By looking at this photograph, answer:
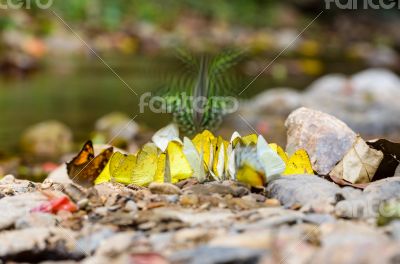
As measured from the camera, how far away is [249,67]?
11.2 meters

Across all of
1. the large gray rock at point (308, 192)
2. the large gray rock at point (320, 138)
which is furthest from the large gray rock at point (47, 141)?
the large gray rock at point (308, 192)

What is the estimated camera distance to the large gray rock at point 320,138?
→ 2818mm

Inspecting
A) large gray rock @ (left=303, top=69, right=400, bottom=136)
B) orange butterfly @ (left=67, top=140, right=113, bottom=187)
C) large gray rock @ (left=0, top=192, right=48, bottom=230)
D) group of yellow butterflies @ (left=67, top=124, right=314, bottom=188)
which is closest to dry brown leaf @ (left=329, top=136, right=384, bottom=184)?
group of yellow butterflies @ (left=67, top=124, right=314, bottom=188)

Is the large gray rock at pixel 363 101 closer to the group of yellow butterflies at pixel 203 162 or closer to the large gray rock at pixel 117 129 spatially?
the large gray rock at pixel 117 129

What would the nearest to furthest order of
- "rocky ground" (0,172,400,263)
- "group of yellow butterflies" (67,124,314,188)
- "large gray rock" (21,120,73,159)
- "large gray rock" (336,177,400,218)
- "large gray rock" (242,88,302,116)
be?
1. "rocky ground" (0,172,400,263)
2. "large gray rock" (336,177,400,218)
3. "group of yellow butterflies" (67,124,314,188)
4. "large gray rock" (21,120,73,159)
5. "large gray rock" (242,88,302,116)

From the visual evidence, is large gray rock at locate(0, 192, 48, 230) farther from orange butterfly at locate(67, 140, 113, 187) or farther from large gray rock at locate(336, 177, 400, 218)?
large gray rock at locate(336, 177, 400, 218)

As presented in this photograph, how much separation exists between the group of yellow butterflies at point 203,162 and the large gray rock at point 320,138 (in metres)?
0.20

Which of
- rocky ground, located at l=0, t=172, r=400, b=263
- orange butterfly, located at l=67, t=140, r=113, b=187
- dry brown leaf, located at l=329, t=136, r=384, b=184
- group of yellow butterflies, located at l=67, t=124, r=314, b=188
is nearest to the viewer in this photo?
rocky ground, located at l=0, t=172, r=400, b=263

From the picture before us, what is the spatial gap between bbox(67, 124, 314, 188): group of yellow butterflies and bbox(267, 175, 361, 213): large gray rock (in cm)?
6

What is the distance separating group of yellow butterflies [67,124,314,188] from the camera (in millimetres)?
2424

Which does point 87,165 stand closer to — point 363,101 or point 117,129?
point 117,129

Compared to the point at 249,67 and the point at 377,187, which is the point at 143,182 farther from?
the point at 249,67

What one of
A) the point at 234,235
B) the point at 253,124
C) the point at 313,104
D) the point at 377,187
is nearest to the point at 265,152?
the point at 377,187

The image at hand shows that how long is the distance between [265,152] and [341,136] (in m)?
0.50
